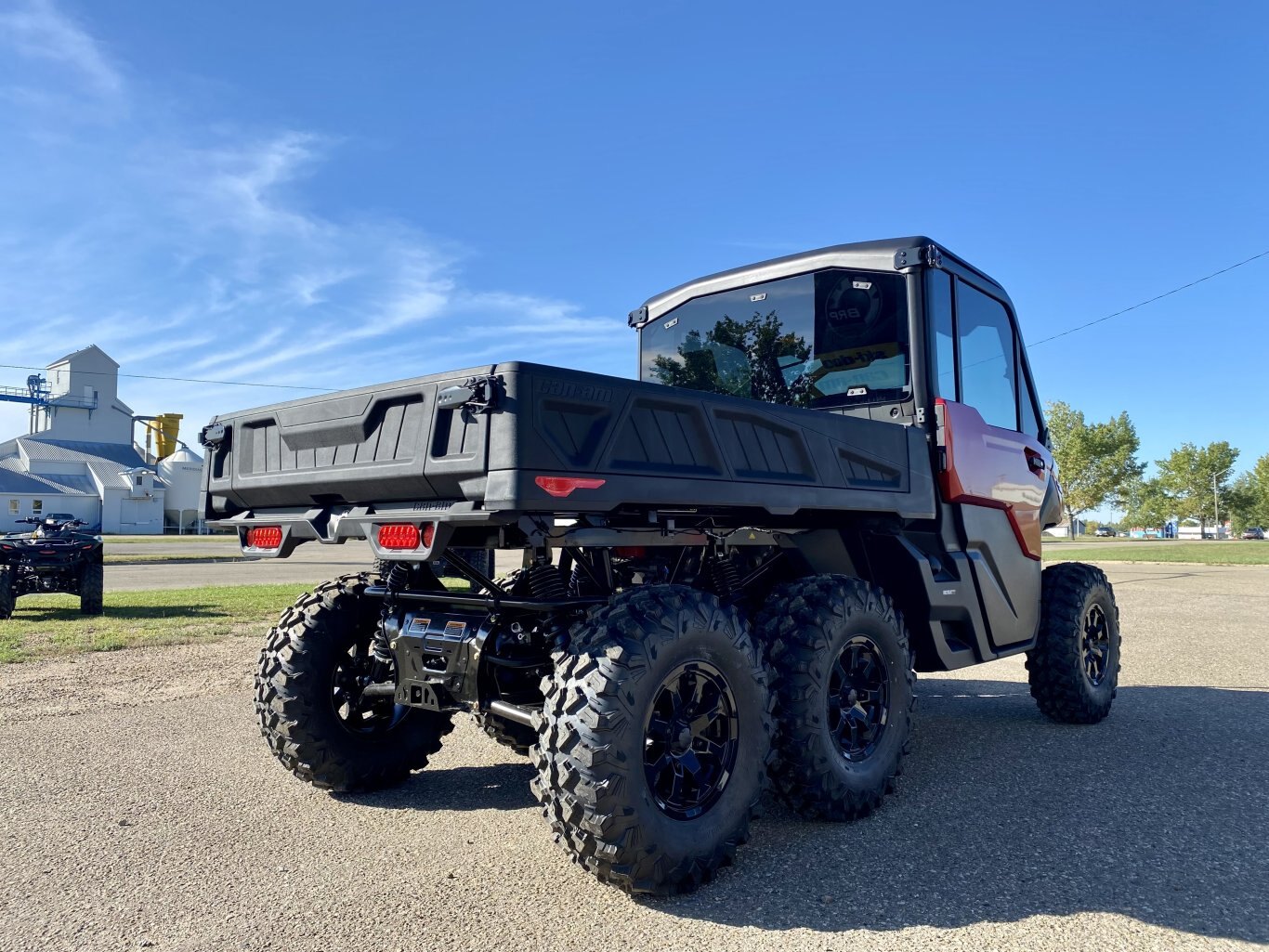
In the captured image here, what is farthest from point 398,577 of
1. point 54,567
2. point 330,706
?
point 54,567

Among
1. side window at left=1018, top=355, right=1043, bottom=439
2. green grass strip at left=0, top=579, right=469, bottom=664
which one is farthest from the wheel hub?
side window at left=1018, top=355, right=1043, bottom=439

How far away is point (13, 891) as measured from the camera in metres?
3.18

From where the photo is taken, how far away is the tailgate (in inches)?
122

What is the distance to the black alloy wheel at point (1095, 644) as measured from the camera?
19.9 ft

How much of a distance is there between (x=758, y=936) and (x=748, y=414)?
1.88 metres

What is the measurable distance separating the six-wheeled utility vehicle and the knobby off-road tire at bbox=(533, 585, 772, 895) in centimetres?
1

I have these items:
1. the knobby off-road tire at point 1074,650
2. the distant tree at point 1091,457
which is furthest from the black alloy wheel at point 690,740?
the distant tree at point 1091,457

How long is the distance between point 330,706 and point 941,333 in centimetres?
371

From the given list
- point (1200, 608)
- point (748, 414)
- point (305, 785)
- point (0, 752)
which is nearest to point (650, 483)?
point (748, 414)

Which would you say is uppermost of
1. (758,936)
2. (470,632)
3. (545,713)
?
(470,632)

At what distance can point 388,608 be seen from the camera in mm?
4039

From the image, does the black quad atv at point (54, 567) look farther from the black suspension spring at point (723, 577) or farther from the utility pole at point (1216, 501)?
the utility pole at point (1216, 501)

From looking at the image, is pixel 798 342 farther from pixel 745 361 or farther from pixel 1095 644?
pixel 1095 644

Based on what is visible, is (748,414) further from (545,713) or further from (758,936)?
(758,936)
